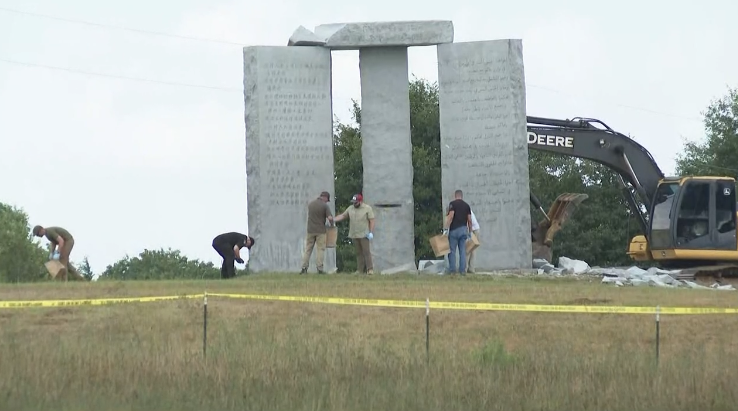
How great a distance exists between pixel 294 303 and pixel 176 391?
6.97 meters

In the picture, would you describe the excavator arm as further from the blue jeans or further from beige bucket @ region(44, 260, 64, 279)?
beige bucket @ region(44, 260, 64, 279)

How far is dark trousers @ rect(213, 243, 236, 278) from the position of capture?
26094mm

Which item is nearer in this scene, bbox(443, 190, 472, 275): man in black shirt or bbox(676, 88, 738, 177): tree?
bbox(443, 190, 472, 275): man in black shirt

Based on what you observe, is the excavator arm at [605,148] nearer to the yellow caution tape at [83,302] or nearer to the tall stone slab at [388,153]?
the tall stone slab at [388,153]

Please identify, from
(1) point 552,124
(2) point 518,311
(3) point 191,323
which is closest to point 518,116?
(1) point 552,124

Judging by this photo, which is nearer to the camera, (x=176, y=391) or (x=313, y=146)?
(x=176, y=391)

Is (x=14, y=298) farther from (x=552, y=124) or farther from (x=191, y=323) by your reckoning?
(x=552, y=124)

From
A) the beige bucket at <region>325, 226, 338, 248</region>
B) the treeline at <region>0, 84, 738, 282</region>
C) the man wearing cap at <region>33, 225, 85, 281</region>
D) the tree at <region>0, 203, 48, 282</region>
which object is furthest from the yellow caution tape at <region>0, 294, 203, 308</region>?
the tree at <region>0, 203, 48, 282</region>

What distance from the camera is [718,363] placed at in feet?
46.7

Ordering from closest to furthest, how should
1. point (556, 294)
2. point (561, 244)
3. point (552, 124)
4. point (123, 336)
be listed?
point (123, 336), point (556, 294), point (552, 124), point (561, 244)

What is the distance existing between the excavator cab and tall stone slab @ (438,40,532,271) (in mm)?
3170

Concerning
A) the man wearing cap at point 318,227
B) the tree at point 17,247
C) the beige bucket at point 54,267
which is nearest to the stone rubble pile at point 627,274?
the man wearing cap at point 318,227

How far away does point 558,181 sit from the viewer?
56.2m

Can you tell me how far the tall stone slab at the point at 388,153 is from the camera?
30.0 metres
